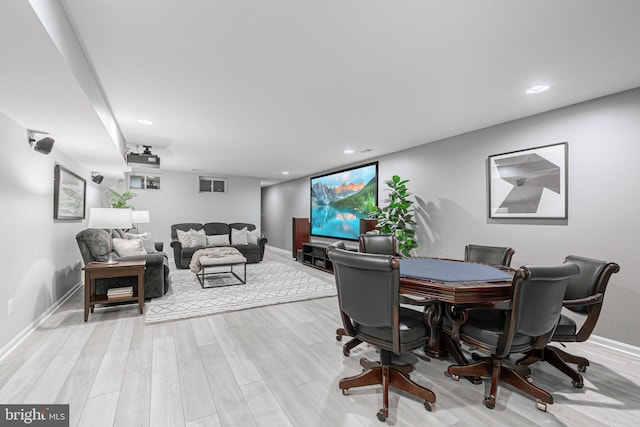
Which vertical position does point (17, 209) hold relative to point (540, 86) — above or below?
below

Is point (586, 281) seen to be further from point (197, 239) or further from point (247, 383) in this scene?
point (197, 239)

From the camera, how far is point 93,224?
3393 mm

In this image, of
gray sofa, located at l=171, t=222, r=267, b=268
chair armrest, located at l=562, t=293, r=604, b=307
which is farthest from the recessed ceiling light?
gray sofa, located at l=171, t=222, r=267, b=268

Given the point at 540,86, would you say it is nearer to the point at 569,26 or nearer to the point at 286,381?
the point at 569,26

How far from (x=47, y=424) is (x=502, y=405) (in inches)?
113

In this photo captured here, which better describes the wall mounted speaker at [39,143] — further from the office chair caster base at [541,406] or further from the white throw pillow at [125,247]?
the office chair caster base at [541,406]

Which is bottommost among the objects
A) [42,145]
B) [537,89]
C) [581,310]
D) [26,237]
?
[581,310]

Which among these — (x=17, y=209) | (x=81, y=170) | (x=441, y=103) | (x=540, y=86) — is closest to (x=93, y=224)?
(x=17, y=209)

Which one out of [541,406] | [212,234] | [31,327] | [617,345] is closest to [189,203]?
[212,234]

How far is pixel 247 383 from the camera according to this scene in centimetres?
208

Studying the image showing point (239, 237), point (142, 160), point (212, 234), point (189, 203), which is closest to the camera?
point (142, 160)

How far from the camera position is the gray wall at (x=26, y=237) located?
2473 millimetres

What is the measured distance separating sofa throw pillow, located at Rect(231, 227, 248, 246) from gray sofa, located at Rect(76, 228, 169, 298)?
299 centimetres

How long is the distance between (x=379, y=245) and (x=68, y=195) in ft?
14.6
